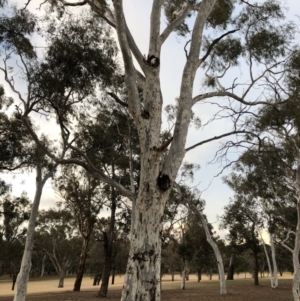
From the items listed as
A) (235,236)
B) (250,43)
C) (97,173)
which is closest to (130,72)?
(97,173)

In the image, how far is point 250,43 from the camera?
8547 millimetres

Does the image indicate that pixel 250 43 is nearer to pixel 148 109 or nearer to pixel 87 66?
pixel 87 66

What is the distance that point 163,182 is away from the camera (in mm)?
3842

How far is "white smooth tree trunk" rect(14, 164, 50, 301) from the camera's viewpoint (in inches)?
391

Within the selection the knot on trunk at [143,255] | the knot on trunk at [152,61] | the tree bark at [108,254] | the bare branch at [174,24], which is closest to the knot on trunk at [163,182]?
the knot on trunk at [143,255]

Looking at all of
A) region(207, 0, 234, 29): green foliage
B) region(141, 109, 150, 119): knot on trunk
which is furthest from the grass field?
region(141, 109, 150, 119): knot on trunk

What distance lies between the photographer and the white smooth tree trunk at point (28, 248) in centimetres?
993

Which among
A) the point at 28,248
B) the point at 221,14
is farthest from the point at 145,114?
the point at 28,248

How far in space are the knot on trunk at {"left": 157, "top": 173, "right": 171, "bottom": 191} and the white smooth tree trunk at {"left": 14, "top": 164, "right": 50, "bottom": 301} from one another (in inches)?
311

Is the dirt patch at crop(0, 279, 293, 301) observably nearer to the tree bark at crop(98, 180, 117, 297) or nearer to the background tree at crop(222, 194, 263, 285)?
the tree bark at crop(98, 180, 117, 297)

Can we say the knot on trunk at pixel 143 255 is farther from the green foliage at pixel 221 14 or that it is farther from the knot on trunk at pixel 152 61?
the green foliage at pixel 221 14

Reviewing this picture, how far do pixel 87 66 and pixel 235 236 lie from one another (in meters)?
21.4

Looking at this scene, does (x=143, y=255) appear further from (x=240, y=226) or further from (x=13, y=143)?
(x=240, y=226)

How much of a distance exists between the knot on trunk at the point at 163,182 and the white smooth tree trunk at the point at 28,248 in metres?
7.89
